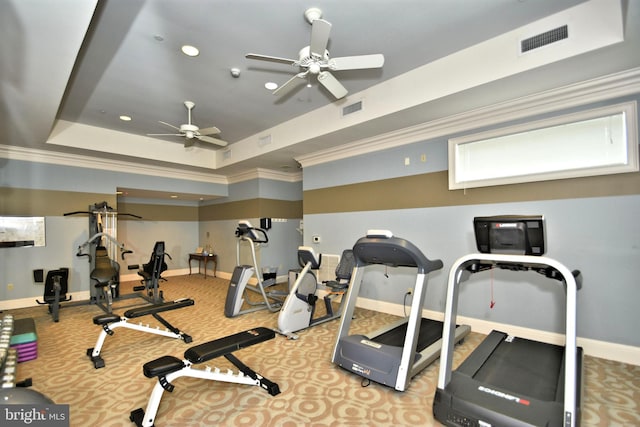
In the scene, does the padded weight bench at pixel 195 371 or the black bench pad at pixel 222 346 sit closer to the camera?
the padded weight bench at pixel 195 371

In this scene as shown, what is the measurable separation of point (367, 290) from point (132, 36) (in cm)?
471

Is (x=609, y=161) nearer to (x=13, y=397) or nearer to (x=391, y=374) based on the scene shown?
(x=391, y=374)

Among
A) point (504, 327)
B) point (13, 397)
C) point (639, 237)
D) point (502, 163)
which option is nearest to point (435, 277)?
point (504, 327)

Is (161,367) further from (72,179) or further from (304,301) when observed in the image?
(72,179)

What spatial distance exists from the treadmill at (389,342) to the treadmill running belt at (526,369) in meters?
0.55

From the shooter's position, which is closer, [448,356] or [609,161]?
[448,356]

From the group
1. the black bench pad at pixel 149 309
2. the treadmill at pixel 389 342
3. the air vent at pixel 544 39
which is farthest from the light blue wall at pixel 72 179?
the air vent at pixel 544 39

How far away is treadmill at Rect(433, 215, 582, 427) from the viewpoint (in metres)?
1.92

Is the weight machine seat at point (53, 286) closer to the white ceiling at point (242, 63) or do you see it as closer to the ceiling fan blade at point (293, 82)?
the white ceiling at point (242, 63)

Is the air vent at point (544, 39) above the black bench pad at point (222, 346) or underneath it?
above

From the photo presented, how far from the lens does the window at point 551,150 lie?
3150 millimetres

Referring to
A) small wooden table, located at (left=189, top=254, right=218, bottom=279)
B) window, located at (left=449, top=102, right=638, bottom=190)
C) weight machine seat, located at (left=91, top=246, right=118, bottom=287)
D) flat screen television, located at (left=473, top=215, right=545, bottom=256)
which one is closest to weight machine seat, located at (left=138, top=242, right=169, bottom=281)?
weight machine seat, located at (left=91, top=246, right=118, bottom=287)

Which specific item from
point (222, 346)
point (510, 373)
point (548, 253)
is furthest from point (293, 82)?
point (548, 253)

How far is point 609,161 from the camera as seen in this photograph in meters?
3.22
